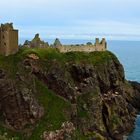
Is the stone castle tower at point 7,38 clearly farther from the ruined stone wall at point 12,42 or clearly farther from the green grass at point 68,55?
the green grass at point 68,55

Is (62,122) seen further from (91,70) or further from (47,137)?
(91,70)

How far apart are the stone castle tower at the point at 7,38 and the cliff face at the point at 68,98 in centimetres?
773

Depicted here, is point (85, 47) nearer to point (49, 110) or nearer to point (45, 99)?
point (45, 99)

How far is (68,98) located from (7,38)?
1114 inches

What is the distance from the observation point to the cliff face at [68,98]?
14191cm

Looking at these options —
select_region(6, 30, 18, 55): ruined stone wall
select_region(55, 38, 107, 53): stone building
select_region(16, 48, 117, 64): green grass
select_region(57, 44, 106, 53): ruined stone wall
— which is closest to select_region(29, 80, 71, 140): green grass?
select_region(16, 48, 117, 64): green grass

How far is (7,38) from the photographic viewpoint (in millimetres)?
154750

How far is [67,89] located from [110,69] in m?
30.1

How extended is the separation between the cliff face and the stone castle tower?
7733 millimetres

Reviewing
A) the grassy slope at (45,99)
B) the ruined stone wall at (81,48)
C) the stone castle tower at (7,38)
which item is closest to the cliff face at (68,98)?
the grassy slope at (45,99)

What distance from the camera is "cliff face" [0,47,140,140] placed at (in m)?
142

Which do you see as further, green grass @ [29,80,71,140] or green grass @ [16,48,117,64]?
green grass @ [16,48,117,64]

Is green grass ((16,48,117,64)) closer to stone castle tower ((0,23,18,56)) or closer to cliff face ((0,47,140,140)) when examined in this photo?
cliff face ((0,47,140,140))

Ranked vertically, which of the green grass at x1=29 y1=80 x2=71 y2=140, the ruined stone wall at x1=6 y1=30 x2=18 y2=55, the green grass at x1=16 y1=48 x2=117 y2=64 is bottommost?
the green grass at x1=29 y1=80 x2=71 y2=140
